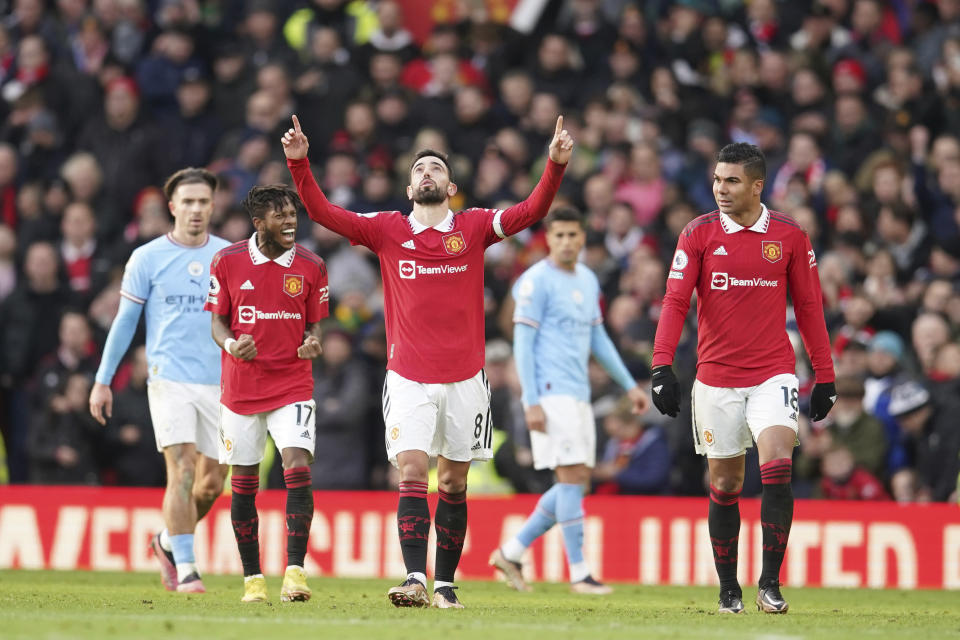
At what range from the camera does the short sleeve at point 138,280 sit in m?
10.8

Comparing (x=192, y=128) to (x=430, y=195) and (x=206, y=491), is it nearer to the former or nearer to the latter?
(x=206, y=491)

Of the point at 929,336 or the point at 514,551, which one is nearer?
the point at 514,551

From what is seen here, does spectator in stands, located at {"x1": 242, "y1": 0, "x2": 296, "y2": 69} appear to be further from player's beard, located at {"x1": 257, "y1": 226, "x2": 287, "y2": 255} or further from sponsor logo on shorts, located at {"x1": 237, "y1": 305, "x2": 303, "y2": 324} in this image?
sponsor logo on shorts, located at {"x1": 237, "y1": 305, "x2": 303, "y2": 324}

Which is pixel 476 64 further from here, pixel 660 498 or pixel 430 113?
pixel 660 498

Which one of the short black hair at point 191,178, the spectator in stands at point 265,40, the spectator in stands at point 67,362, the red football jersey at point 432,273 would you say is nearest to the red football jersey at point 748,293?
the red football jersey at point 432,273

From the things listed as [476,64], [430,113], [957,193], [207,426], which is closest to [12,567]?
[207,426]

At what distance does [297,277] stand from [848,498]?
623 centimetres

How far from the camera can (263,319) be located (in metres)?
9.69

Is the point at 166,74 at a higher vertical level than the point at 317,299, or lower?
higher

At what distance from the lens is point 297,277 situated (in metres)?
9.79

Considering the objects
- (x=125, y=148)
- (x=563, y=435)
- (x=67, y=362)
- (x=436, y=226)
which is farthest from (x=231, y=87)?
(x=436, y=226)

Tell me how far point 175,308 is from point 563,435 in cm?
309

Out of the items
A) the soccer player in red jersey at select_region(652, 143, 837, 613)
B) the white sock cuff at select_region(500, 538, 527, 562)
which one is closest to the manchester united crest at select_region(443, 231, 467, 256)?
the soccer player in red jersey at select_region(652, 143, 837, 613)

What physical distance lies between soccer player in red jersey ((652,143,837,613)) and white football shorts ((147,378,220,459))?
11.2ft
